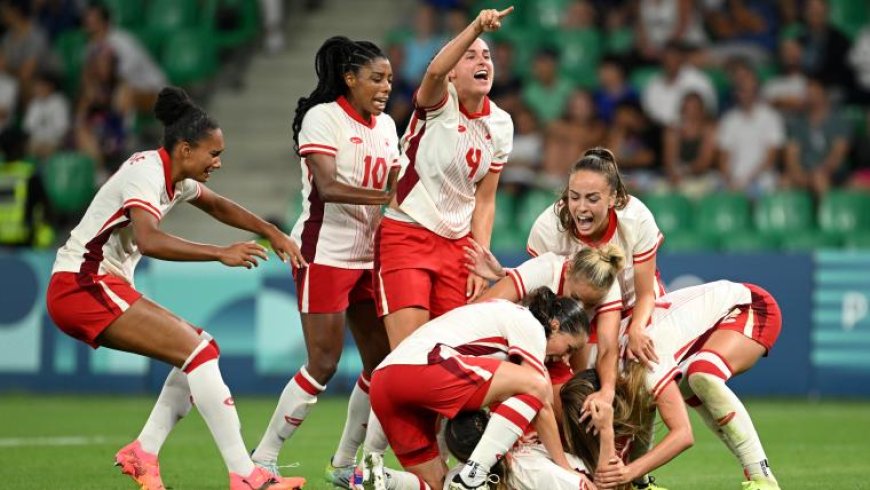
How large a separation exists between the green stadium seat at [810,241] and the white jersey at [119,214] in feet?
25.2

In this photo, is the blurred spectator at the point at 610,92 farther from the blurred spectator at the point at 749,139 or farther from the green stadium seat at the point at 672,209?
the green stadium seat at the point at 672,209

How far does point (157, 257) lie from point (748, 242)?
7790mm

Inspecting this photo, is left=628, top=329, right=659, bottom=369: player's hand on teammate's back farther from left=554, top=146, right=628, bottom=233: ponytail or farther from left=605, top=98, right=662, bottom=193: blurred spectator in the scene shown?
left=605, top=98, right=662, bottom=193: blurred spectator

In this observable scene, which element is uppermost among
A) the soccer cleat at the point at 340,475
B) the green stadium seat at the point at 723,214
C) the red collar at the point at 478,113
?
the red collar at the point at 478,113

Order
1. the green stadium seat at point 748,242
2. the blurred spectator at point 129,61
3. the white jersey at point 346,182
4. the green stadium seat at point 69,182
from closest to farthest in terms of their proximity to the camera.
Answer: the white jersey at point 346,182 → the green stadium seat at point 748,242 → the green stadium seat at point 69,182 → the blurred spectator at point 129,61

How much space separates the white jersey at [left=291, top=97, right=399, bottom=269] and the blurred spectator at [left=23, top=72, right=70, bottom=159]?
Answer: 28.4ft

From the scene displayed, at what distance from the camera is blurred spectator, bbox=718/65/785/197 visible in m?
14.1

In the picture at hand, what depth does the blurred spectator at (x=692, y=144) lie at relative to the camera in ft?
46.2

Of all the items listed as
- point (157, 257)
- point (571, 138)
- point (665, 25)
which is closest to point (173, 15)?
point (571, 138)

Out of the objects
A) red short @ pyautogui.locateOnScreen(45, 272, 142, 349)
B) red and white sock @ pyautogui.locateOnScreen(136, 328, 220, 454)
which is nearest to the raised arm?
red short @ pyautogui.locateOnScreen(45, 272, 142, 349)

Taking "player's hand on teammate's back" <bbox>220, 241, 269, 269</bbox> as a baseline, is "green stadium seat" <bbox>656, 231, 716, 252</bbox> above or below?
below

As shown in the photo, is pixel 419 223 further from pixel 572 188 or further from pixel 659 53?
pixel 659 53

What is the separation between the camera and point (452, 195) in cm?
752

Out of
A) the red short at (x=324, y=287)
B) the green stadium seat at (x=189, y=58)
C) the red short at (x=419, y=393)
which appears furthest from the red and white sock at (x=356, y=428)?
the green stadium seat at (x=189, y=58)
